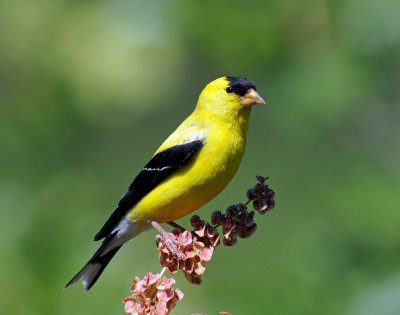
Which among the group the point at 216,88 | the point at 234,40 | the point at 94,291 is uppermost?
the point at 234,40

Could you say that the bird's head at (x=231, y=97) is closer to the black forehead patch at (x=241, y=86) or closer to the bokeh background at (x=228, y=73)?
the black forehead patch at (x=241, y=86)

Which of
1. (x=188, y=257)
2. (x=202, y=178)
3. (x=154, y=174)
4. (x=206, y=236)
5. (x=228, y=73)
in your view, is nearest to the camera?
(x=188, y=257)

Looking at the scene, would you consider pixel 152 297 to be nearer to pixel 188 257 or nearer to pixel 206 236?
pixel 188 257

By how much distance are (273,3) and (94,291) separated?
5.71 ft

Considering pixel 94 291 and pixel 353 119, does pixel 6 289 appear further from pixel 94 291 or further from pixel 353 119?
pixel 353 119

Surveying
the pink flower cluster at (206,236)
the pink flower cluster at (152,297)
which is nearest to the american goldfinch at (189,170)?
the pink flower cluster at (206,236)

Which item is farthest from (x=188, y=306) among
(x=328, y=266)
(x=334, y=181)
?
(x=334, y=181)

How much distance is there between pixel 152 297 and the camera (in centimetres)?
261

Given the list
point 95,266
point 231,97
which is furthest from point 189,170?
point 95,266

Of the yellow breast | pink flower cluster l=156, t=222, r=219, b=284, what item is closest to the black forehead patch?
the yellow breast

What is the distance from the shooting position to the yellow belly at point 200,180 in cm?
361

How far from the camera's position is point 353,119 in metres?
4.20

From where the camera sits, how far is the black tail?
3459 millimetres

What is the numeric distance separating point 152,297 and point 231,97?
4.96ft
